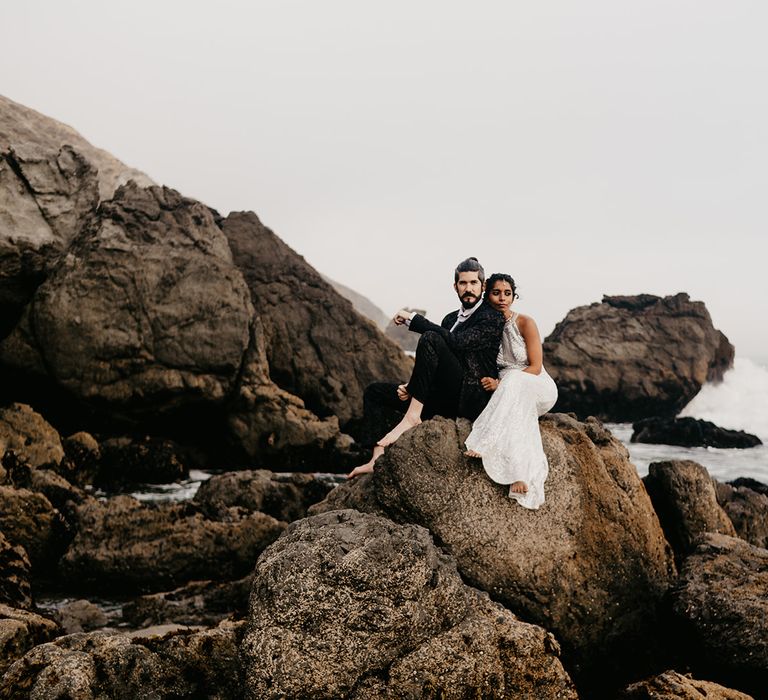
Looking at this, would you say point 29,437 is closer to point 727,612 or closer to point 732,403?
point 727,612

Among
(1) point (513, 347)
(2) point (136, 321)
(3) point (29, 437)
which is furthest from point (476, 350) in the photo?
(2) point (136, 321)

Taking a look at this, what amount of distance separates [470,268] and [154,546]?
601 cm

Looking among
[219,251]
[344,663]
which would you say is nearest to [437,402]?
[344,663]

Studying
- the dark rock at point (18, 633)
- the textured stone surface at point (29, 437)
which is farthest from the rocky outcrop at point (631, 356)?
the dark rock at point (18, 633)

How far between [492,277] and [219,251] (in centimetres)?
1568

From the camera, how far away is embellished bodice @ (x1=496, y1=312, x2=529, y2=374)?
673 cm

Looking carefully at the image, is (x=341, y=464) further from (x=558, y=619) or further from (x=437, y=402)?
(x=558, y=619)

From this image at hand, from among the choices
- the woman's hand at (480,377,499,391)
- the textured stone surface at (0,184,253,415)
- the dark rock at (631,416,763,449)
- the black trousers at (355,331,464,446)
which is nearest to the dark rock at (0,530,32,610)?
the black trousers at (355,331,464,446)

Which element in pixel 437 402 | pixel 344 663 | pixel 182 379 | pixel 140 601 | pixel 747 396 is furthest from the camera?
pixel 747 396

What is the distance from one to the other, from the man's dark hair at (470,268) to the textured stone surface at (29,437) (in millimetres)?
10534

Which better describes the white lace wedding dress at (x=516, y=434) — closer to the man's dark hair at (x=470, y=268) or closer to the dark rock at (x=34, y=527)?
the man's dark hair at (x=470, y=268)

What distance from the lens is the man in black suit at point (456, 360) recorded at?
6.96 meters

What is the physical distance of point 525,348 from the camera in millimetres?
6734

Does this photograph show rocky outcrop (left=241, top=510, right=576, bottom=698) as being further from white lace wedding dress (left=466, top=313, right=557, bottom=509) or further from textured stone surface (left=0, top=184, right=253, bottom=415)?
textured stone surface (left=0, top=184, right=253, bottom=415)
